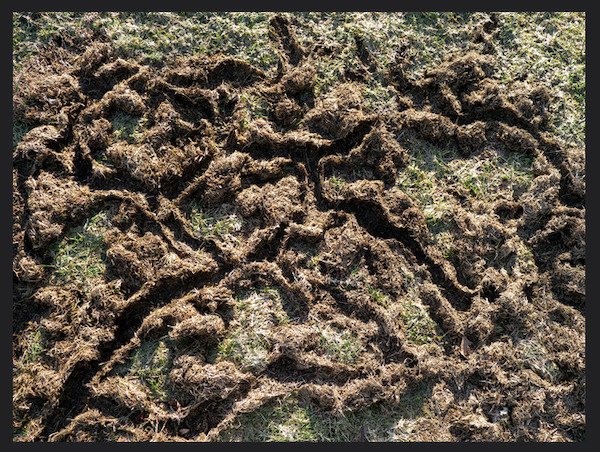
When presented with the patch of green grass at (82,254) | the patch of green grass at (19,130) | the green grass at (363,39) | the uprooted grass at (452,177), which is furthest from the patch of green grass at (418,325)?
the patch of green grass at (19,130)

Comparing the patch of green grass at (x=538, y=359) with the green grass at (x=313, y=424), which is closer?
the green grass at (x=313, y=424)

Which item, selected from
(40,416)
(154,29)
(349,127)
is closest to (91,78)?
(154,29)

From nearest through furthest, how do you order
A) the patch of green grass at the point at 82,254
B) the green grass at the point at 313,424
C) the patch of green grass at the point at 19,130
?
the green grass at the point at 313,424 → the patch of green grass at the point at 82,254 → the patch of green grass at the point at 19,130

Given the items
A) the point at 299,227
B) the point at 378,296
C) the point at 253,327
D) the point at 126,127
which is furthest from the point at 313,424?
the point at 126,127

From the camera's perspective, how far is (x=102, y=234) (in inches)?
113

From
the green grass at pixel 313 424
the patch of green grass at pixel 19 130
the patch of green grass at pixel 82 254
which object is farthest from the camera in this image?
the patch of green grass at pixel 19 130

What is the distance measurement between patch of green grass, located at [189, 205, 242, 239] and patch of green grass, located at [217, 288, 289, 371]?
407 mm

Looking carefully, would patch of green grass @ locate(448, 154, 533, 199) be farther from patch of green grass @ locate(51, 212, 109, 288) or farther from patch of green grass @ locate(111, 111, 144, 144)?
patch of green grass @ locate(51, 212, 109, 288)

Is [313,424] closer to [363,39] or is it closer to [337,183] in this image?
[337,183]

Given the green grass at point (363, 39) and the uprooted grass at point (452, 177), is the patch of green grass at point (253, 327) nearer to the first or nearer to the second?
the uprooted grass at point (452, 177)

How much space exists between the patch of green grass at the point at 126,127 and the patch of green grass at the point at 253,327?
47.5 inches

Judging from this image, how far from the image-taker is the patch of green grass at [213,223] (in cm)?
290

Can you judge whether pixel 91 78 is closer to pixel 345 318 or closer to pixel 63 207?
pixel 63 207

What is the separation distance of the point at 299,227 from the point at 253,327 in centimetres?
65
